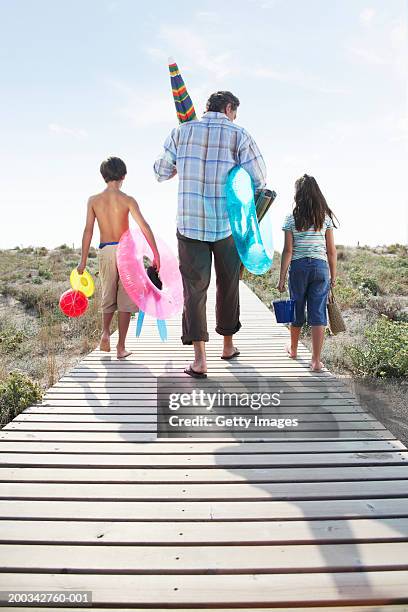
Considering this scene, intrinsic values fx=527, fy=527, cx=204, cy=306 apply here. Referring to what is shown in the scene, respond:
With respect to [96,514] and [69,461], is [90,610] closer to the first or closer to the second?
[96,514]

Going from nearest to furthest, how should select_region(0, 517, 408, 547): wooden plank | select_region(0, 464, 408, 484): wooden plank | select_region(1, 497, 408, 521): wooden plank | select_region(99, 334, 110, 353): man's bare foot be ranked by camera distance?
select_region(0, 517, 408, 547): wooden plank, select_region(1, 497, 408, 521): wooden plank, select_region(0, 464, 408, 484): wooden plank, select_region(99, 334, 110, 353): man's bare foot

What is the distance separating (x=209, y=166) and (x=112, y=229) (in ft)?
4.46

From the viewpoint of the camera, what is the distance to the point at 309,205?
4418 millimetres

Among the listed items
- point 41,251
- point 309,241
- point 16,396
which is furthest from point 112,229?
point 41,251

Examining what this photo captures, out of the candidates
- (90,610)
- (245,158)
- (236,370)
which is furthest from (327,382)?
(90,610)

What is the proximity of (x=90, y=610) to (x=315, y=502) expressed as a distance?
1076mm

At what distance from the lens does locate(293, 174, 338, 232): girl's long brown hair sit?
174 inches

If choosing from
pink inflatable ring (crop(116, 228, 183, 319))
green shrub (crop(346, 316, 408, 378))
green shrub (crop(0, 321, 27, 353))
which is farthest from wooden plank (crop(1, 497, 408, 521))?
green shrub (crop(0, 321, 27, 353))

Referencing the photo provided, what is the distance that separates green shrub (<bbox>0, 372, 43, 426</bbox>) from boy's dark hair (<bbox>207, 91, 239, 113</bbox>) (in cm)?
274

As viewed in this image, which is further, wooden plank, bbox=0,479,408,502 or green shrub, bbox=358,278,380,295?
green shrub, bbox=358,278,380,295

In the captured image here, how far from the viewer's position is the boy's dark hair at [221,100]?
13.5 ft

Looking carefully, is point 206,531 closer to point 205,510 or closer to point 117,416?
point 205,510

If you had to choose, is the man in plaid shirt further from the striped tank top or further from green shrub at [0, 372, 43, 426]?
green shrub at [0, 372, 43, 426]

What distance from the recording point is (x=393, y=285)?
542 inches
